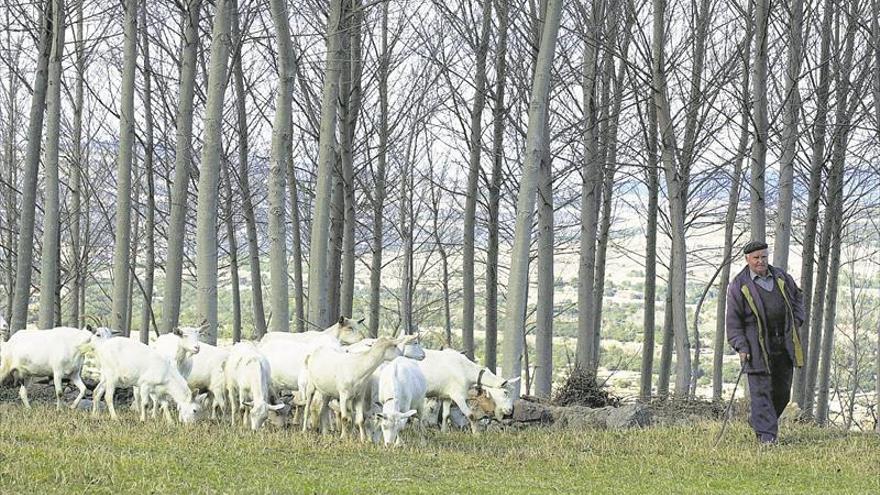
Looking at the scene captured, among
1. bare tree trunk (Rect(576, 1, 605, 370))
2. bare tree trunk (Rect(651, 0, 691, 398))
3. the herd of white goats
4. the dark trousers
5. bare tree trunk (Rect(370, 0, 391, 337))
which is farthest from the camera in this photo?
bare tree trunk (Rect(370, 0, 391, 337))

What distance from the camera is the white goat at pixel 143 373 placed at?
14758 millimetres

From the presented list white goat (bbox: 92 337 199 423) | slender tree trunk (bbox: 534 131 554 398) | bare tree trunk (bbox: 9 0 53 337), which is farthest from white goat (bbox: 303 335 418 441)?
bare tree trunk (bbox: 9 0 53 337)

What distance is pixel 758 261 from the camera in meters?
13.3

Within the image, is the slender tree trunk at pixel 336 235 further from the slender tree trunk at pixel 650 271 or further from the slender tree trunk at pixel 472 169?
the slender tree trunk at pixel 650 271

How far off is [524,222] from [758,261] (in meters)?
4.84

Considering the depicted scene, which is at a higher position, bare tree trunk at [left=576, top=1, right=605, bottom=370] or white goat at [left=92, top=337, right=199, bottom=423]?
bare tree trunk at [left=576, top=1, right=605, bottom=370]

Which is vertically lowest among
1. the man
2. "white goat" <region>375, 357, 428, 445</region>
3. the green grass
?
the green grass

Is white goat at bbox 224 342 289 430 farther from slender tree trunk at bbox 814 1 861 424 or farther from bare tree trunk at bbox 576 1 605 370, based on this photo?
slender tree trunk at bbox 814 1 861 424

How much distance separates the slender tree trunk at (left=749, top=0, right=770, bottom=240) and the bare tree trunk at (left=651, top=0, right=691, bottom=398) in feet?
5.11

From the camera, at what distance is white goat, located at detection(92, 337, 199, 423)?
14758 mm

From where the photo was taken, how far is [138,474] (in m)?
9.59

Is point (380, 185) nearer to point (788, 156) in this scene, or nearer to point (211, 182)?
point (211, 182)

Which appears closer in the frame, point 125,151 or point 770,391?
point 770,391

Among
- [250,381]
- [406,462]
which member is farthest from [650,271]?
[406,462]
